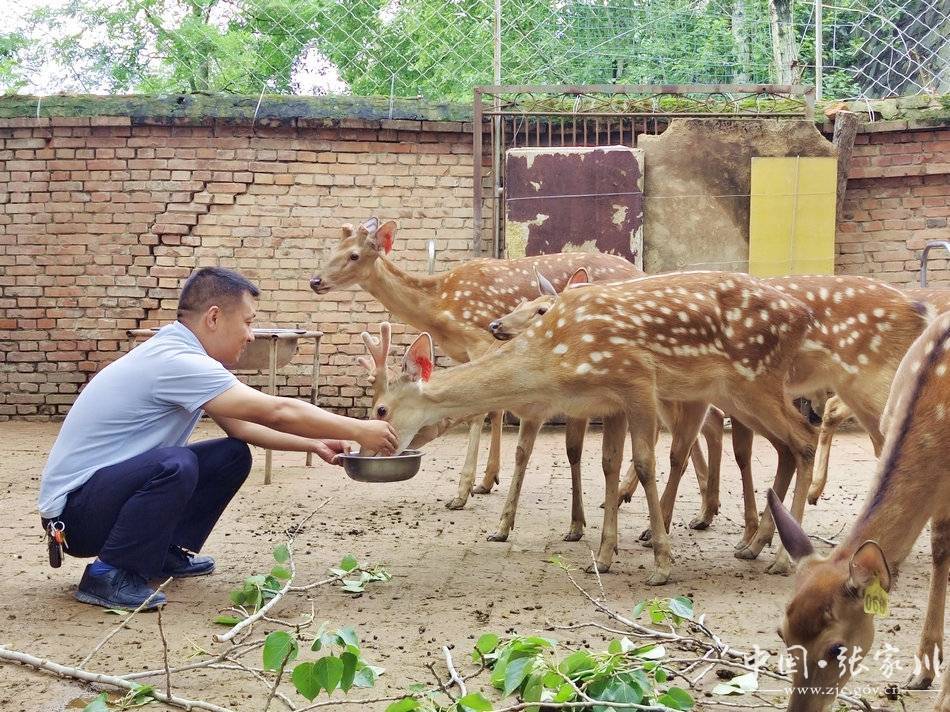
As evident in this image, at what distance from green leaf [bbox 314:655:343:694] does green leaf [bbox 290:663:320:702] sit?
14mm

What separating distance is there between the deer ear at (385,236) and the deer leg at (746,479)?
11.4ft

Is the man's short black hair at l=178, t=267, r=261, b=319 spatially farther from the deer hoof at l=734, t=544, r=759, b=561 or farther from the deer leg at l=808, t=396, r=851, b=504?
the deer leg at l=808, t=396, r=851, b=504

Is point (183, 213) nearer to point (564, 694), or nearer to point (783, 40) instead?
point (783, 40)

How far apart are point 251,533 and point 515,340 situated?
196cm

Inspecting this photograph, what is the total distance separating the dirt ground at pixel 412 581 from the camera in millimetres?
3709

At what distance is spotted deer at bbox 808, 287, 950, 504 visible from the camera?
5.99m

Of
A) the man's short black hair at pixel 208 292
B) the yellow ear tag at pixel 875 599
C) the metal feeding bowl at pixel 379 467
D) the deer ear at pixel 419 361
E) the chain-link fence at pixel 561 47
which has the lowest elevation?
the metal feeding bowl at pixel 379 467

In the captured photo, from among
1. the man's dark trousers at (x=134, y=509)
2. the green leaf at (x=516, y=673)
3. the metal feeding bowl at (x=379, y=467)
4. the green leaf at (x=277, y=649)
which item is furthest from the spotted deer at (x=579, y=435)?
the green leaf at (x=277, y=649)

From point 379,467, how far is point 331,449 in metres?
0.38

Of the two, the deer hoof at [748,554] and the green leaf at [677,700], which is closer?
the green leaf at [677,700]

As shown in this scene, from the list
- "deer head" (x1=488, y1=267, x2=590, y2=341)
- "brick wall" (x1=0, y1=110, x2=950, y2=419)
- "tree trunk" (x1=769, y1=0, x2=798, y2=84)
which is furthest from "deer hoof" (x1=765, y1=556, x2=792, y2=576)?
"tree trunk" (x1=769, y1=0, x2=798, y2=84)

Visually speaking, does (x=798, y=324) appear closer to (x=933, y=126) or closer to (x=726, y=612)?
(x=726, y=612)

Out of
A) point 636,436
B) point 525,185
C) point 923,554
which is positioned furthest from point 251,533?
point 525,185

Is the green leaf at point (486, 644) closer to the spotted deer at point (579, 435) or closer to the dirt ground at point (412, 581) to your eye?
the dirt ground at point (412, 581)
